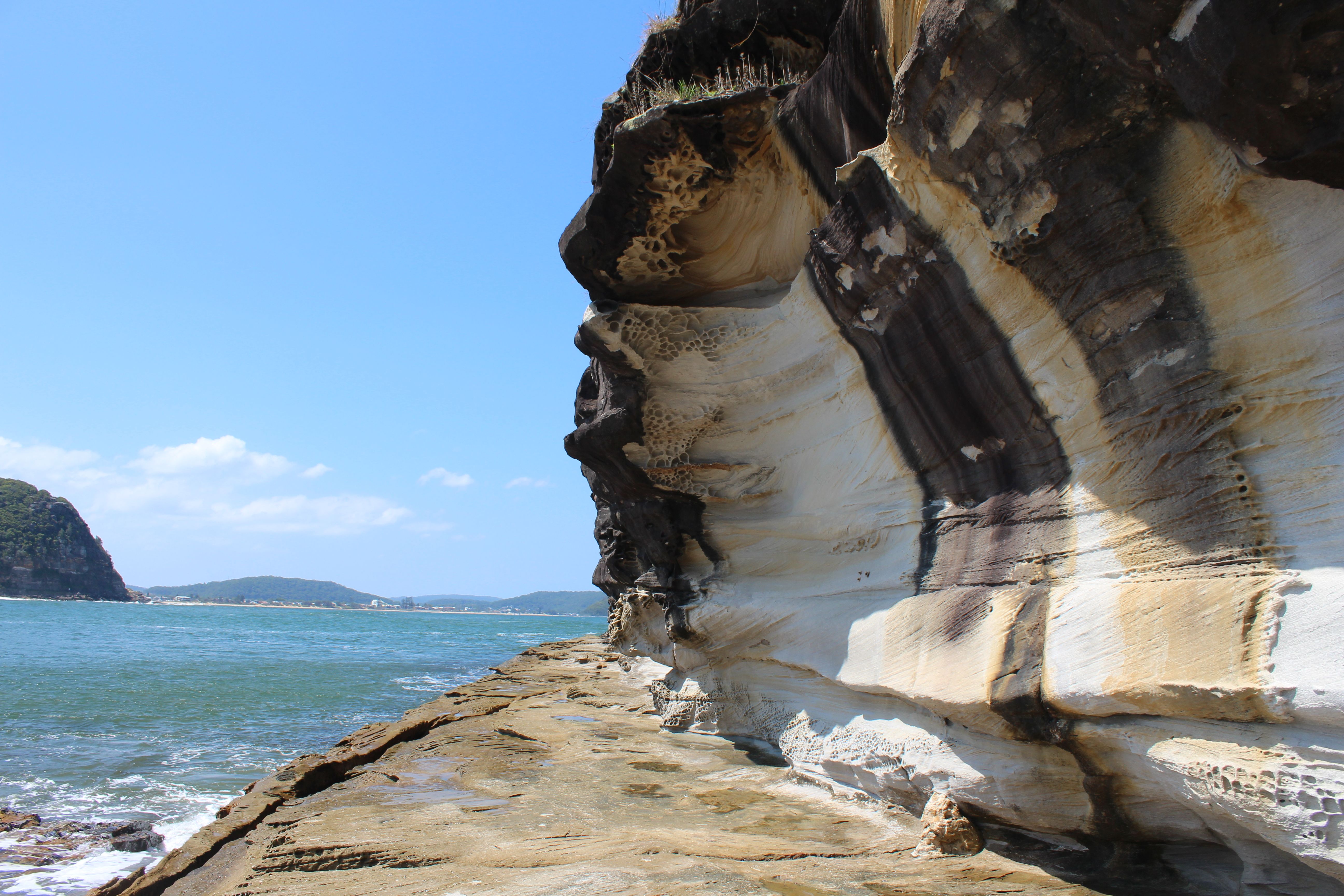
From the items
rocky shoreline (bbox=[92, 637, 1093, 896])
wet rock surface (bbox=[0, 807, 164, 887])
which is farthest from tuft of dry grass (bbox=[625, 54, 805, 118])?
wet rock surface (bbox=[0, 807, 164, 887])

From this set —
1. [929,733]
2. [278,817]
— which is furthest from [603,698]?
[929,733]

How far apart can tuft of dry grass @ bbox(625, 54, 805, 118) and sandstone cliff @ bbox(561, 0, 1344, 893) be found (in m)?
0.06

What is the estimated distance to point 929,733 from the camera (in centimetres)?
436

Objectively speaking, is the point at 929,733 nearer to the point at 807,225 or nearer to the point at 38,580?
the point at 807,225

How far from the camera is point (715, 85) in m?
6.33

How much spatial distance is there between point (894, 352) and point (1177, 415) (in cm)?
179

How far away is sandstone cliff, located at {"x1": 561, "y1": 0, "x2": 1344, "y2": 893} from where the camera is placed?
2699 mm

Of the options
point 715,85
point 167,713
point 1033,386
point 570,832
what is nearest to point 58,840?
point 570,832

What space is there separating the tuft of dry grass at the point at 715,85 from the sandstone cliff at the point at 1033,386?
0.06 m

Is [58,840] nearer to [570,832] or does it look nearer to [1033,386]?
[570,832]

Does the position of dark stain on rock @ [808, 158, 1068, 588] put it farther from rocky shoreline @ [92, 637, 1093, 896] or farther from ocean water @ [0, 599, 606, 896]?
ocean water @ [0, 599, 606, 896]

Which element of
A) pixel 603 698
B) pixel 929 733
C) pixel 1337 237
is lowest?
pixel 603 698

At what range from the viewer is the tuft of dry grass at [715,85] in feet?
18.3

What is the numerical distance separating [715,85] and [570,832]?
226 inches
